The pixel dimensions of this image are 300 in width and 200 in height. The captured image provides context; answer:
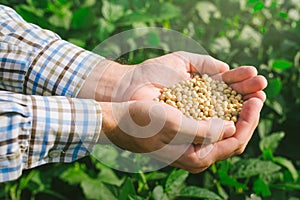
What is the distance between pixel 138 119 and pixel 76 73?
321 mm

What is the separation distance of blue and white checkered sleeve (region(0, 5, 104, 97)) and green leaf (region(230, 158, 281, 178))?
23.8 inches

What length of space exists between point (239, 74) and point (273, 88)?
372 millimetres

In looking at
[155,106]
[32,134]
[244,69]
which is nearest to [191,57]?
[244,69]

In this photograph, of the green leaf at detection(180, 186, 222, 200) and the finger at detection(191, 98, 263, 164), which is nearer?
the finger at detection(191, 98, 263, 164)

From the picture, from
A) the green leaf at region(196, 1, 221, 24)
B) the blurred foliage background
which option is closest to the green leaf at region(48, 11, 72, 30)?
the blurred foliage background

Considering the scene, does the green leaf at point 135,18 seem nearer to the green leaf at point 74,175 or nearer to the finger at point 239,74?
the finger at point 239,74

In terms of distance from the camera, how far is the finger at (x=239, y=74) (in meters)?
1.75

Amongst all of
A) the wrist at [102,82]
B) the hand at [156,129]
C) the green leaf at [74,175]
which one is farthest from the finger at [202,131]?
the green leaf at [74,175]

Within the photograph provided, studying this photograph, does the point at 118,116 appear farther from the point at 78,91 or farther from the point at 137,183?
the point at 137,183

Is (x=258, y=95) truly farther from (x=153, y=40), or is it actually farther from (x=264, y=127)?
(x=153, y=40)

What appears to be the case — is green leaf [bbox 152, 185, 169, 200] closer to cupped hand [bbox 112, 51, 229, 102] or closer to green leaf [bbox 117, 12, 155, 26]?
cupped hand [bbox 112, 51, 229, 102]

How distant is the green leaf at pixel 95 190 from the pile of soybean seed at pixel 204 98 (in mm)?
385

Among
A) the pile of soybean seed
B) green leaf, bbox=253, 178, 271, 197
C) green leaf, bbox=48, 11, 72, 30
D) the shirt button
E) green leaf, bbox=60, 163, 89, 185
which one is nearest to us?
the shirt button

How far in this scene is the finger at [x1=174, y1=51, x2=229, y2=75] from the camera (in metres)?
1.81
